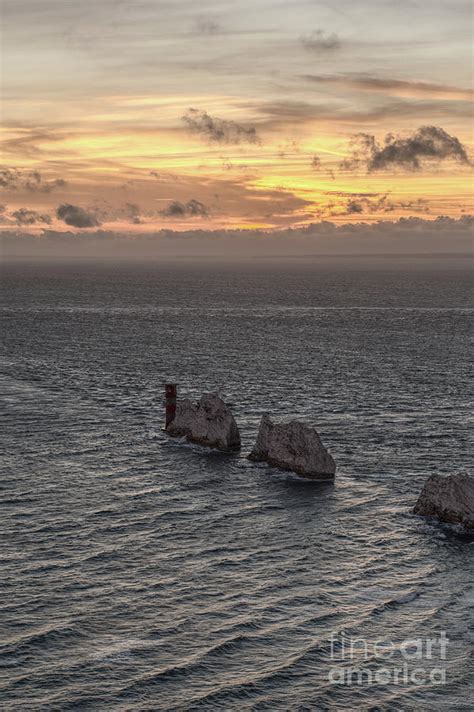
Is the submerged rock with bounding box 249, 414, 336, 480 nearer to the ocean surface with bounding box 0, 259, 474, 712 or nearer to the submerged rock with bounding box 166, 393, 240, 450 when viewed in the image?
the ocean surface with bounding box 0, 259, 474, 712

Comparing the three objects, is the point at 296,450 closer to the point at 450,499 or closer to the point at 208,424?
the point at 208,424

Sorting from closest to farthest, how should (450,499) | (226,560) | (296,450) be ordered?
1. (226,560)
2. (450,499)
3. (296,450)

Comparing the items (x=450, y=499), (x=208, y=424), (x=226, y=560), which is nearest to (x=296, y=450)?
(x=208, y=424)

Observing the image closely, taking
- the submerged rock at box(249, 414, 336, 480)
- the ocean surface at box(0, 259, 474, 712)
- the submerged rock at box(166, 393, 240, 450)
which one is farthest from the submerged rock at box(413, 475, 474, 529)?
the submerged rock at box(166, 393, 240, 450)

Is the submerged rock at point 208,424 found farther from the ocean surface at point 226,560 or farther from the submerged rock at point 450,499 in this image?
the submerged rock at point 450,499

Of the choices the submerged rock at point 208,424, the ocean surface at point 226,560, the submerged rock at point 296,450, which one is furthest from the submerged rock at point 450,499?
the submerged rock at point 208,424

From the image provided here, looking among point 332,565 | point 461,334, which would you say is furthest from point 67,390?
point 461,334
